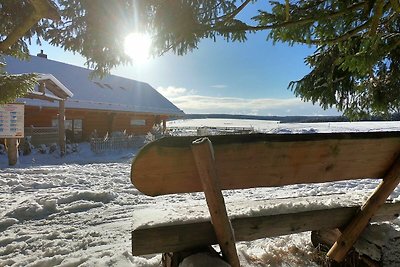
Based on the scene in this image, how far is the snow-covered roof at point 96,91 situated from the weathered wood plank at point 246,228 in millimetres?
17311

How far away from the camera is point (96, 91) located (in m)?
22.6

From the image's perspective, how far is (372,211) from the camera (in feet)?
8.01

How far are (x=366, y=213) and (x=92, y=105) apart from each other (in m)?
19.9

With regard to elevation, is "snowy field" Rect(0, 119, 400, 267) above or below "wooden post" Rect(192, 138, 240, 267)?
below

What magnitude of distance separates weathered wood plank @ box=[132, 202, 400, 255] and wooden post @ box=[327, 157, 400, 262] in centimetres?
8

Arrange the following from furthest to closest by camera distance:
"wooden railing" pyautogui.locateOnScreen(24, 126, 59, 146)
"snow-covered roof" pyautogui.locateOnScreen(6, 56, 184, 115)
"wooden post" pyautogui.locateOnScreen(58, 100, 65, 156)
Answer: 1. "snow-covered roof" pyautogui.locateOnScreen(6, 56, 184, 115)
2. "wooden railing" pyautogui.locateOnScreen(24, 126, 59, 146)
3. "wooden post" pyautogui.locateOnScreen(58, 100, 65, 156)

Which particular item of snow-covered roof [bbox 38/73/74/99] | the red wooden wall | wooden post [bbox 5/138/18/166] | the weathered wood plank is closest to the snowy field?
the weathered wood plank

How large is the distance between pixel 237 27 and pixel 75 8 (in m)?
2.43

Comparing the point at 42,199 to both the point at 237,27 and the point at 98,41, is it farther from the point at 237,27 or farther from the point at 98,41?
the point at 237,27

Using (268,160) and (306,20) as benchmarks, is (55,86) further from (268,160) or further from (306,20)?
(268,160)

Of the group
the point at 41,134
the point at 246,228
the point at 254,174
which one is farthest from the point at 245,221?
the point at 41,134

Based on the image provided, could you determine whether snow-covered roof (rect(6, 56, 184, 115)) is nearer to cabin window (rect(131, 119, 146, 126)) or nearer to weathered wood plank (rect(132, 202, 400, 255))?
cabin window (rect(131, 119, 146, 126))

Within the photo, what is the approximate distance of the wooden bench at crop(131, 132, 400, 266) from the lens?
67.8 inches

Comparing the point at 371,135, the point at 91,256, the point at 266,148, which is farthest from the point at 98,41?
the point at 371,135
